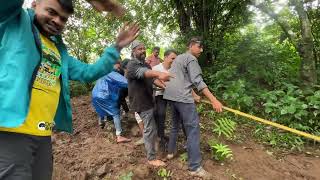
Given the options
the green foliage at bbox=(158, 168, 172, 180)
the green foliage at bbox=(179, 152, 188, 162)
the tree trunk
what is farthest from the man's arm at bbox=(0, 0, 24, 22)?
the tree trunk

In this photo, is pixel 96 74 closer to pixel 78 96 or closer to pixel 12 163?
pixel 12 163

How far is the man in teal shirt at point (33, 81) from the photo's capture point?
218cm

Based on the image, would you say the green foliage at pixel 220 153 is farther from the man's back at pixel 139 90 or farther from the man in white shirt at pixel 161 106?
the man's back at pixel 139 90

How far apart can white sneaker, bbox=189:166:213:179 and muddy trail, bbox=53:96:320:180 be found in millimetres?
93

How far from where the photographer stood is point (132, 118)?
7875mm

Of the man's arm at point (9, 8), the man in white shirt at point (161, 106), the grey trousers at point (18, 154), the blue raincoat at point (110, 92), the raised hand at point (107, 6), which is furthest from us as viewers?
the blue raincoat at point (110, 92)

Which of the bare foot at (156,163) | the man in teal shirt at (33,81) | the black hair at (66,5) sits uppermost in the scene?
the black hair at (66,5)

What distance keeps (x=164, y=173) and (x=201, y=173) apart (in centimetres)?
54

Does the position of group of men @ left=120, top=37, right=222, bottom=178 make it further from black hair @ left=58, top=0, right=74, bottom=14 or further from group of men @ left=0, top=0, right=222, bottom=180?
black hair @ left=58, top=0, right=74, bottom=14

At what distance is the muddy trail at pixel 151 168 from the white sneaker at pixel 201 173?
0.09 m

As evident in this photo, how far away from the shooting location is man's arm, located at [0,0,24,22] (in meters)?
2.12

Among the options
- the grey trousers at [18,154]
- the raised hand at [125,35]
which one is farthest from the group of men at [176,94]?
the grey trousers at [18,154]

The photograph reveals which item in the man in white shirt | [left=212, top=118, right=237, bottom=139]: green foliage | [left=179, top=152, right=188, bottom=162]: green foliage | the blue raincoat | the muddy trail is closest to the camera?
the muddy trail

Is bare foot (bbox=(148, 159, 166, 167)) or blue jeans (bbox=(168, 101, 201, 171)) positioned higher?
blue jeans (bbox=(168, 101, 201, 171))
